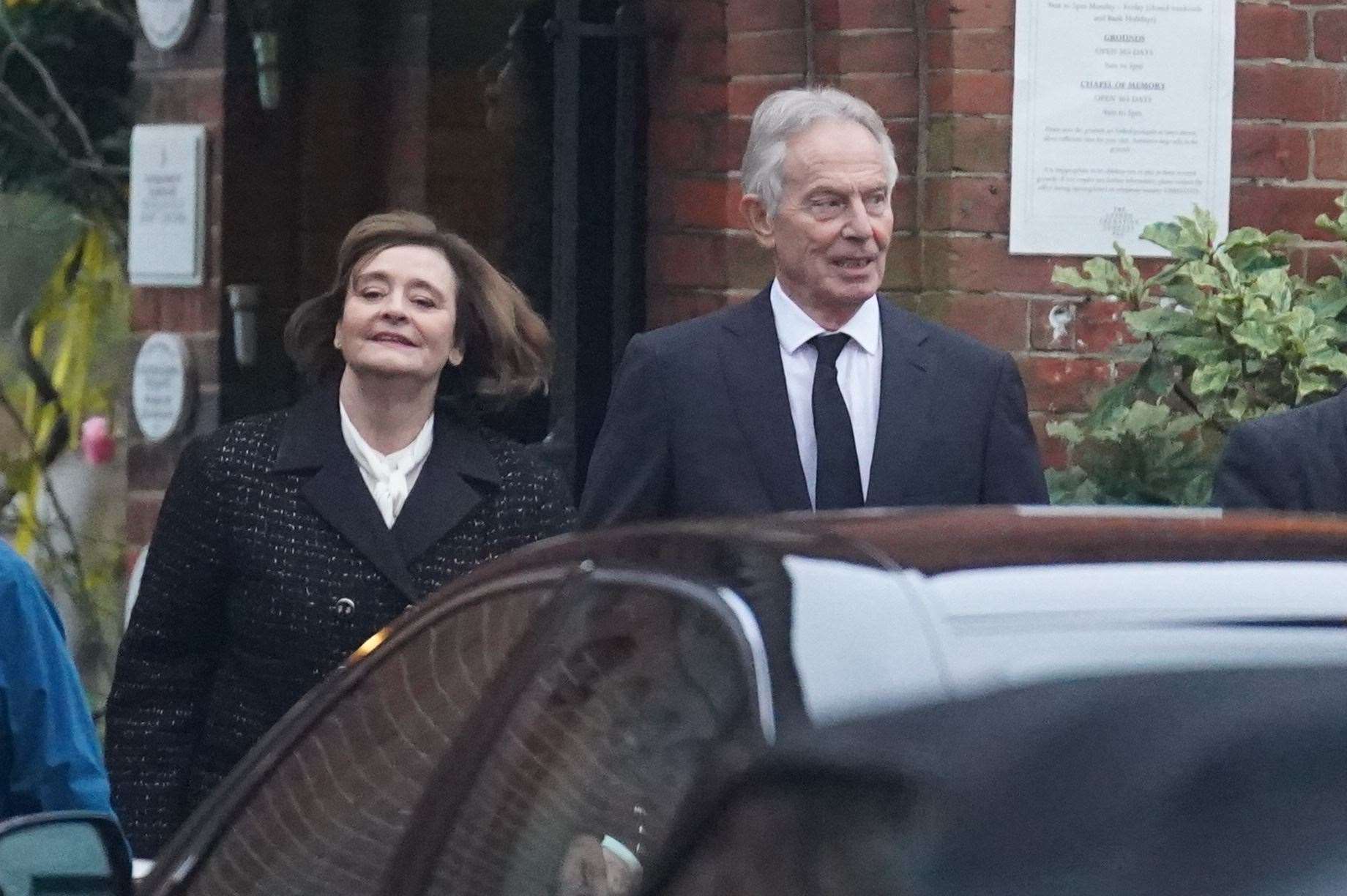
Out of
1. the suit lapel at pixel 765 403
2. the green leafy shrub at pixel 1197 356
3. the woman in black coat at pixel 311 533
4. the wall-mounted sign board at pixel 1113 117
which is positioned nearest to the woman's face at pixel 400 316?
the woman in black coat at pixel 311 533

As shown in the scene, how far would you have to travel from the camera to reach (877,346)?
15.0 ft

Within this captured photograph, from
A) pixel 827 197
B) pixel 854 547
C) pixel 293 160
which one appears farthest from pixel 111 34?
pixel 854 547

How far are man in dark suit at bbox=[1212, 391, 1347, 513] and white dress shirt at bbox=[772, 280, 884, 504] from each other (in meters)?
0.67

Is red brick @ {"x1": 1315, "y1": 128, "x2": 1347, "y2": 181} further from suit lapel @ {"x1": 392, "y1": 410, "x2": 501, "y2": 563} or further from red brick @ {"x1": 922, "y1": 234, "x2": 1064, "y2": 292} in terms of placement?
suit lapel @ {"x1": 392, "y1": 410, "x2": 501, "y2": 563}

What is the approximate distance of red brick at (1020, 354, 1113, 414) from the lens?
5742 millimetres

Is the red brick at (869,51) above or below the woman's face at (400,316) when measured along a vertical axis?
above

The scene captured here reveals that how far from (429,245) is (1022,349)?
4.83 ft

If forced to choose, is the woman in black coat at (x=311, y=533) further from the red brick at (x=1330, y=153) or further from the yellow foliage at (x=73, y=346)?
the yellow foliage at (x=73, y=346)

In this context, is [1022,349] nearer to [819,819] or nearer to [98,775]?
[98,775]

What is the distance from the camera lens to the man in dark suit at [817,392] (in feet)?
14.7

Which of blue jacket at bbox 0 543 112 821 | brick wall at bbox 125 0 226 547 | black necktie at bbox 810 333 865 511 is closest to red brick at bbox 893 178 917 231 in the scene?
black necktie at bbox 810 333 865 511

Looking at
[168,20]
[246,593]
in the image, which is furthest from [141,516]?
[246,593]

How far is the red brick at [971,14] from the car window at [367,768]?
3241 mm

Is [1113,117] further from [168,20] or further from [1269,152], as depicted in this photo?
[168,20]
